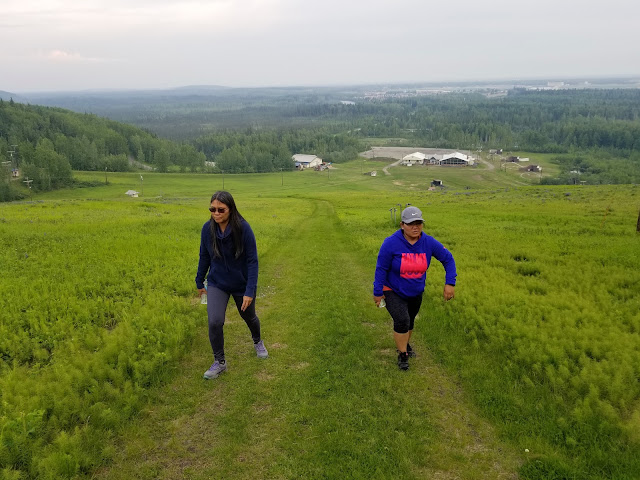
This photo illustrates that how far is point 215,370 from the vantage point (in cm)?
711

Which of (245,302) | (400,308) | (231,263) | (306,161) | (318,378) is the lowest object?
(306,161)

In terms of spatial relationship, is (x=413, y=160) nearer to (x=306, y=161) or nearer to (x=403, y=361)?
(x=306, y=161)

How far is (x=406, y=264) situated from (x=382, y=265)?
0.41 meters

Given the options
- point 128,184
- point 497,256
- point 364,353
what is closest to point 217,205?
point 364,353

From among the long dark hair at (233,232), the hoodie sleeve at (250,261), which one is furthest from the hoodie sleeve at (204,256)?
the hoodie sleeve at (250,261)

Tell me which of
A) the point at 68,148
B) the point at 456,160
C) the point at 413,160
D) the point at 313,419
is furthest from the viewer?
the point at 413,160

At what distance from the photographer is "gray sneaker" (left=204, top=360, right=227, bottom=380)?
704 centimetres

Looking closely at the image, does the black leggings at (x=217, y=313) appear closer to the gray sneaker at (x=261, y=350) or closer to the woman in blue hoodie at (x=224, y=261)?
the woman in blue hoodie at (x=224, y=261)

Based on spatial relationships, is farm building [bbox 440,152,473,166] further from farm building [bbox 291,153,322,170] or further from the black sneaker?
the black sneaker

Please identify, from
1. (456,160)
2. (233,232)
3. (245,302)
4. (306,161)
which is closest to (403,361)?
(245,302)

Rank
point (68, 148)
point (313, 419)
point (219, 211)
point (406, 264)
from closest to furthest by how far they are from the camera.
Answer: point (313, 419) → point (219, 211) → point (406, 264) → point (68, 148)

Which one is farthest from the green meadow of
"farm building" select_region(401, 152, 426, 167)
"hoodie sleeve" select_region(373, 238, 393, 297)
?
"farm building" select_region(401, 152, 426, 167)

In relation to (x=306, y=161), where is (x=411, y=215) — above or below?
above

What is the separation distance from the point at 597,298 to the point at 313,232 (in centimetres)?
1658
